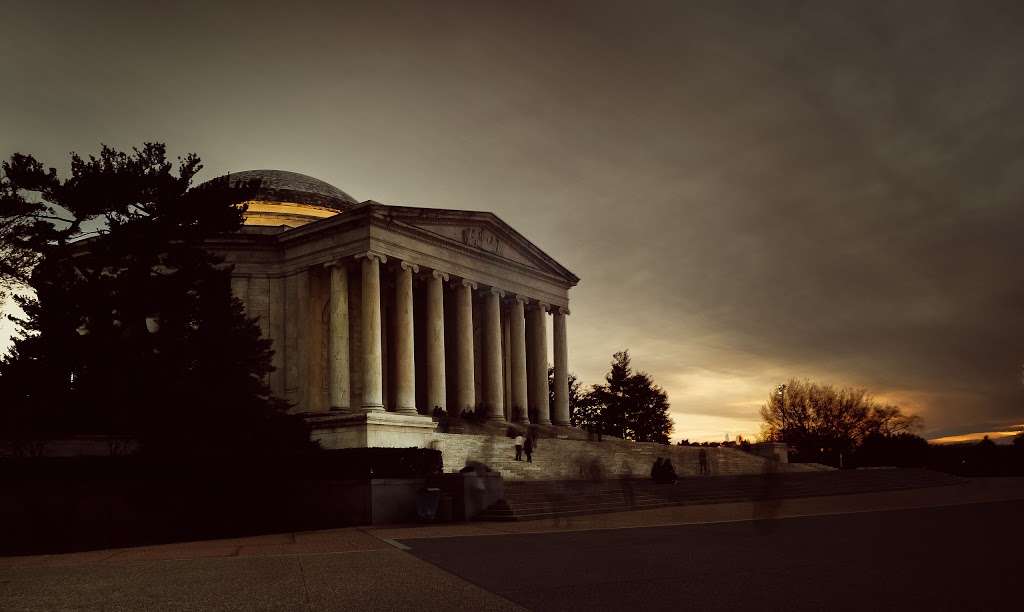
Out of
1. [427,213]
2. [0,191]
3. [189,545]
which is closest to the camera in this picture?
[189,545]

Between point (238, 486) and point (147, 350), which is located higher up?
point (147, 350)

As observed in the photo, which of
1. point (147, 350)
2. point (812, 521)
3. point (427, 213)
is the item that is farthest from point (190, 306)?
point (812, 521)

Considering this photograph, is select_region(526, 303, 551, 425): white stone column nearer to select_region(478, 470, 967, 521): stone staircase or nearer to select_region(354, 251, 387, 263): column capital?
select_region(354, 251, 387, 263): column capital

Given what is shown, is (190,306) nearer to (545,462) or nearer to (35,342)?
(35,342)

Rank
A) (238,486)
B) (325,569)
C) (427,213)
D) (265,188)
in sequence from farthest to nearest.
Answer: (265,188)
(427,213)
(238,486)
(325,569)

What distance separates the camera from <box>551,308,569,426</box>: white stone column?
2648 inches

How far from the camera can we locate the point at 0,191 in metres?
37.8

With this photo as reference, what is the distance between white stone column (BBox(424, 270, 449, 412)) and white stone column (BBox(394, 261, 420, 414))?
240cm

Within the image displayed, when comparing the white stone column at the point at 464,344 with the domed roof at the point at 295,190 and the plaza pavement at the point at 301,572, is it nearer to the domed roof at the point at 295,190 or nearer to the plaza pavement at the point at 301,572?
the domed roof at the point at 295,190

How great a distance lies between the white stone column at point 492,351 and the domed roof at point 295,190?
14735 millimetres

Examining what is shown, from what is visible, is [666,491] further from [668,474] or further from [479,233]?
[479,233]

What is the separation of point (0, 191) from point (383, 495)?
22890mm

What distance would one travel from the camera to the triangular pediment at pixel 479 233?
5456cm

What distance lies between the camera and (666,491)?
4088 centimetres
